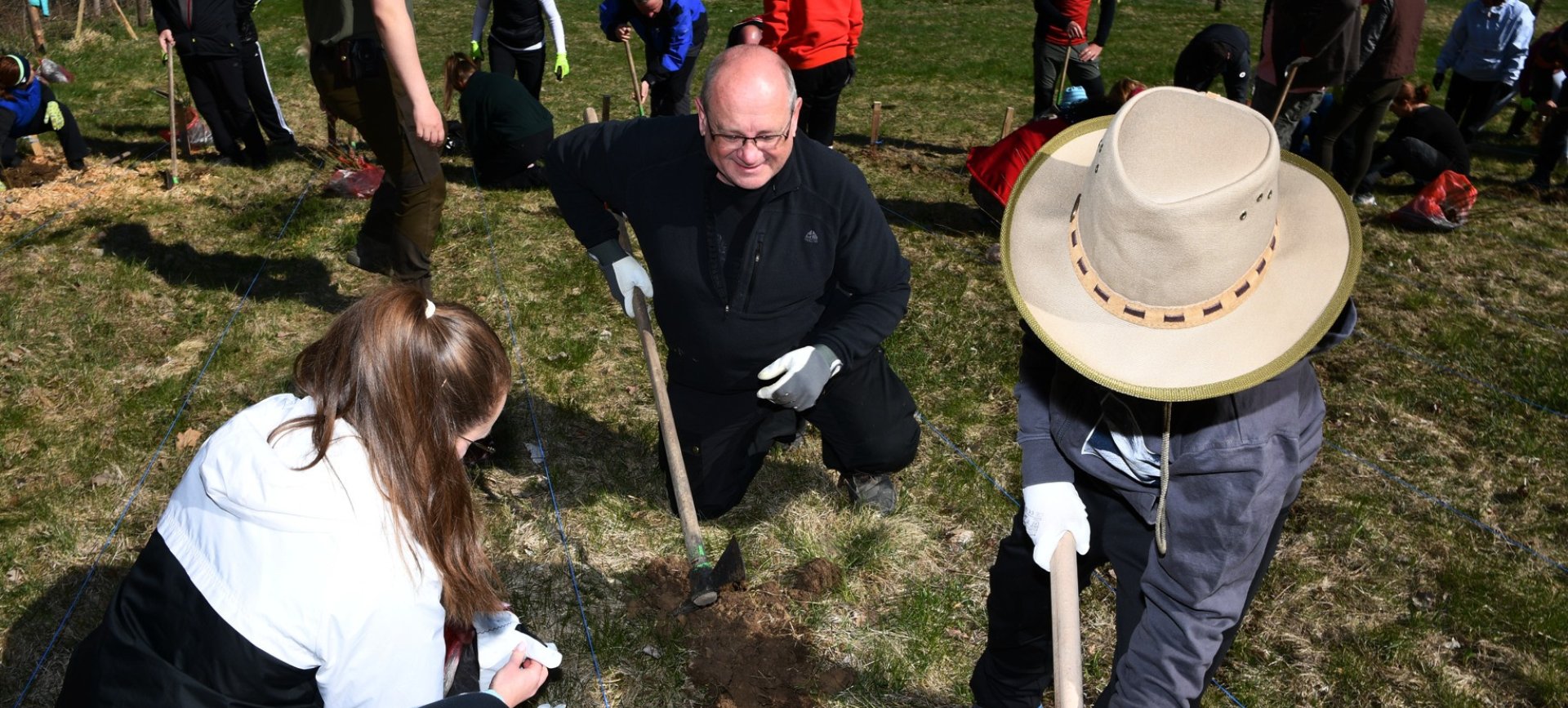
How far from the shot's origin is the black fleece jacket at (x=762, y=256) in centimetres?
360

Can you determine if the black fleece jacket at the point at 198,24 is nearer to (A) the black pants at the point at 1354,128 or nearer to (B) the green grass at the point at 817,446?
(B) the green grass at the point at 817,446

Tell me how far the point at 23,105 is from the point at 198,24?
1.51 m

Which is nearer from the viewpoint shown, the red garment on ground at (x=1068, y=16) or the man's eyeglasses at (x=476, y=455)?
the man's eyeglasses at (x=476, y=455)

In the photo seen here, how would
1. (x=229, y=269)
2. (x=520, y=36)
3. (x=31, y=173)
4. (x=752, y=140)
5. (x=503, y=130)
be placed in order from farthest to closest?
(x=520, y=36), (x=31, y=173), (x=503, y=130), (x=229, y=269), (x=752, y=140)

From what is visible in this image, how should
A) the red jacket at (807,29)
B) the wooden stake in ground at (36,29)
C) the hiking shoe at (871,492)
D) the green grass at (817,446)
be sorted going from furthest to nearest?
the wooden stake in ground at (36,29) < the red jacket at (807,29) < the hiking shoe at (871,492) < the green grass at (817,446)

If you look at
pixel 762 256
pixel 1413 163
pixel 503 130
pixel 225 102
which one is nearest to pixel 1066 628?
pixel 762 256

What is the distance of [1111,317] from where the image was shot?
2.14 meters

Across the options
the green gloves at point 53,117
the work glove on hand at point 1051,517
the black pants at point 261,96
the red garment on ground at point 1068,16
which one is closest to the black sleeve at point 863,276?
the work glove on hand at point 1051,517

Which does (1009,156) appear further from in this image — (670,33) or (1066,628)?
(1066,628)

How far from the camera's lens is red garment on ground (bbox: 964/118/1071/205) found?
268 inches

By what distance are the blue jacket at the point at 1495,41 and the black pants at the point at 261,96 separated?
11.3 meters

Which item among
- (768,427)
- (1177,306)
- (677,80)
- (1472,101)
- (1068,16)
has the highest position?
(1177,306)

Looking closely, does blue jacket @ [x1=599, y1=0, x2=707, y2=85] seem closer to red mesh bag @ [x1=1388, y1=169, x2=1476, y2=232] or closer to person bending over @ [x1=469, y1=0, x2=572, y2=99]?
person bending over @ [x1=469, y1=0, x2=572, y2=99]

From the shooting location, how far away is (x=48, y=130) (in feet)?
26.0
